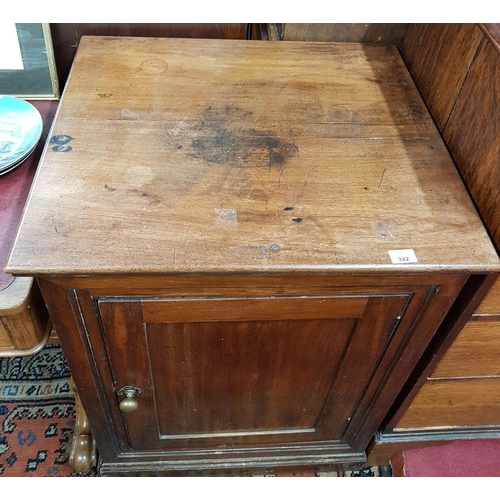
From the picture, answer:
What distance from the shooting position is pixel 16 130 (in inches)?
37.5

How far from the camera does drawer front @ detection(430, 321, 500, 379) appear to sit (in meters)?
0.81

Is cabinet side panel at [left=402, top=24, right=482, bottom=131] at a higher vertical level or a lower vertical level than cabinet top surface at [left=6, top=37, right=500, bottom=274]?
higher

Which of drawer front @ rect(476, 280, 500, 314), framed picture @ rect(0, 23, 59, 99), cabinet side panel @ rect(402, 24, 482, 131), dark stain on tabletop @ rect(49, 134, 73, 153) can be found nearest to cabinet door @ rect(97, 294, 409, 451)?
drawer front @ rect(476, 280, 500, 314)

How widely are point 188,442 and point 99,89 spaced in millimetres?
675

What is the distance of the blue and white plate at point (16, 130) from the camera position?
92cm

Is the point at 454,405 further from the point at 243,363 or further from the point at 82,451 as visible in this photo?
the point at 82,451

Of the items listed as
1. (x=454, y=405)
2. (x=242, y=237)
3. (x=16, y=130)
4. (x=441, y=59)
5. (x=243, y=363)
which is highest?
(x=441, y=59)

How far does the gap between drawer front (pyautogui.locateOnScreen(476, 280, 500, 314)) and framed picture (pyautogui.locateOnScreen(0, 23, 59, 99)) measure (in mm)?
893

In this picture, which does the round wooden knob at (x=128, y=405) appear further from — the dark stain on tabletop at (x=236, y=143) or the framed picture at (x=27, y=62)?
the framed picture at (x=27, y=62)

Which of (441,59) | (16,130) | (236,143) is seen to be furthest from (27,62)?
(441,59)

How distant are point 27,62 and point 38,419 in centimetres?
81

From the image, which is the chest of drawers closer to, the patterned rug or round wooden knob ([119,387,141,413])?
round wooden knob ([119,387,141,413])
